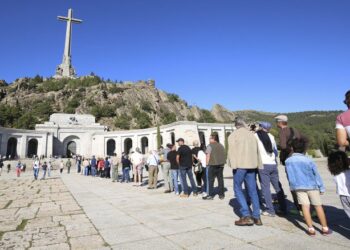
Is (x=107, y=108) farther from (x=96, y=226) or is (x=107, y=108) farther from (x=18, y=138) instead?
(x=96, y=226)

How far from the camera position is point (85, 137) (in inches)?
2074

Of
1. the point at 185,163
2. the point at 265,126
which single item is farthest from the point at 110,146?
the point at 265,126

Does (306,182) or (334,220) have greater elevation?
(306,182)

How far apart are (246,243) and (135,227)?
1895 mm

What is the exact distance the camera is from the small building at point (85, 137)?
43531mm

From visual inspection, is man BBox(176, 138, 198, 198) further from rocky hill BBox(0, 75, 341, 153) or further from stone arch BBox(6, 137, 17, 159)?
rocky hill BBox(0, 75, 341, 153)

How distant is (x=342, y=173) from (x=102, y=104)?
75484mm

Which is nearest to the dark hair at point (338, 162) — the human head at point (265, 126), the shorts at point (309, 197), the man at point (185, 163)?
the shorts at point (309, 197)

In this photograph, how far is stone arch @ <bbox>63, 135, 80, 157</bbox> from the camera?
51.6 metres

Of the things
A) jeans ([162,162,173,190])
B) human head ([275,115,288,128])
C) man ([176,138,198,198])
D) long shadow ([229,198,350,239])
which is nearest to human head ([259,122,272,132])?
human head ([275,115,288,128])

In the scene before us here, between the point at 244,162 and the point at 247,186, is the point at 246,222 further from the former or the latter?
the point at 244,162

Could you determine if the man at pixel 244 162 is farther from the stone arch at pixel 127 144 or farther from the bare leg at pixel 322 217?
the stone arch at pixel 127 144

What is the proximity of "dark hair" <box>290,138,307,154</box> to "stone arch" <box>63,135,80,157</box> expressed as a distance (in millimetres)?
51936

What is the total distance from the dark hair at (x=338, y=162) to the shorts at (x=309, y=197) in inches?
17.3
